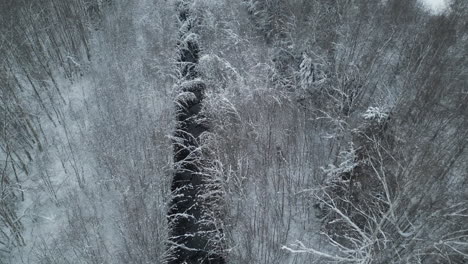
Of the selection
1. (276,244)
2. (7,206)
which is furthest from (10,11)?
(276,244)

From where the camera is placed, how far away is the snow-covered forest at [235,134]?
45.2 ft

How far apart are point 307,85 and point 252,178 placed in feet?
20.8

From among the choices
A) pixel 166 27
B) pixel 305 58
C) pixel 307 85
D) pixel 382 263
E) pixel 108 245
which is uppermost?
pixel 166 27

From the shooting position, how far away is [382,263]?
11.1 metres

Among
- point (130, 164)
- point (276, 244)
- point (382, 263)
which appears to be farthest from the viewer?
point (130, 164)

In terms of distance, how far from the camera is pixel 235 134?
17.5 m

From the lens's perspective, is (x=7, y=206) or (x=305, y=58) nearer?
(x=7, y=206)

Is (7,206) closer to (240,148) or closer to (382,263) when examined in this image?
(240,148)

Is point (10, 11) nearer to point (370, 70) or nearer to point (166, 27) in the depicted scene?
point (166, 27)

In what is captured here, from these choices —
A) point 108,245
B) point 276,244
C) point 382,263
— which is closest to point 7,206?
point 108,245

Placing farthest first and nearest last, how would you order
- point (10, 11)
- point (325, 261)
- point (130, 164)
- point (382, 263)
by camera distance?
point (10, 11) → point (130, 164) → point (325, 261) → point (382, 263)

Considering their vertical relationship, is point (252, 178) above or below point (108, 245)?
above

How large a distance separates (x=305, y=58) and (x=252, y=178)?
7729mm

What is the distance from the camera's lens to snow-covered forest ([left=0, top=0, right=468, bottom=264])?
13.8 m
